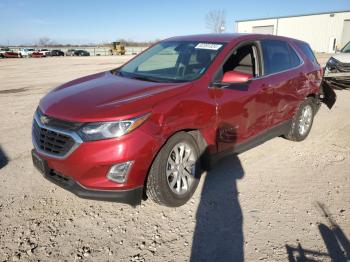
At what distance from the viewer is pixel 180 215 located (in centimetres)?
346

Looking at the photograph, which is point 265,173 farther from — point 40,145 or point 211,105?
point 40,145

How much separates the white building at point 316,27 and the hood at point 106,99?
4817 cm

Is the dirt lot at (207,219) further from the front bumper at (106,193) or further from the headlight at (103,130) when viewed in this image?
the headlight at (103,130)

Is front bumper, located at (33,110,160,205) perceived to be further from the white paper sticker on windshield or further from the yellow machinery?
the yellow machinery

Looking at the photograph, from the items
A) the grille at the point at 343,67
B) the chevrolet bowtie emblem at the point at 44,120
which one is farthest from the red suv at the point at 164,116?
the grille at the point at 343,67

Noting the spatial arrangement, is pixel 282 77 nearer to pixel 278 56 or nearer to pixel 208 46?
pixel 278 56

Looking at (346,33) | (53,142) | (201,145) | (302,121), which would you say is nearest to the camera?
(53,142)

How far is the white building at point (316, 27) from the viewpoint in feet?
165

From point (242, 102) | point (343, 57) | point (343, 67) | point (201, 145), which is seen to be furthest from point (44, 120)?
point (343, 57)

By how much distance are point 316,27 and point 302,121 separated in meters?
55.1

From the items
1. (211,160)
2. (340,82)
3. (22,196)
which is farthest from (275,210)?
(340,82)

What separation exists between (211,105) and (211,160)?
645mm

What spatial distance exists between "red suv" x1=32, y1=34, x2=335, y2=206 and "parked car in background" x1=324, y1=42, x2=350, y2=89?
6237mm

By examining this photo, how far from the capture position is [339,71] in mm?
10500
